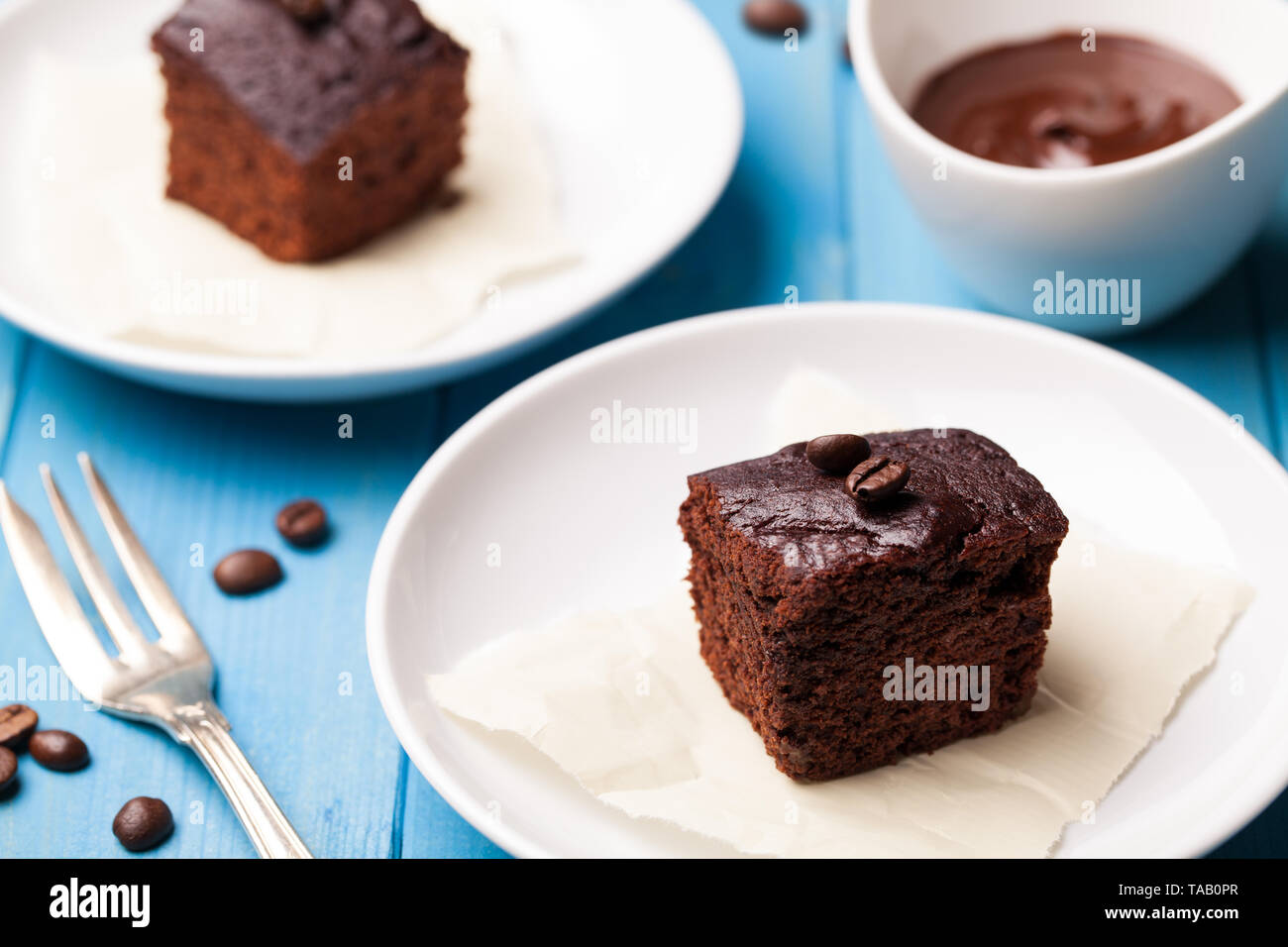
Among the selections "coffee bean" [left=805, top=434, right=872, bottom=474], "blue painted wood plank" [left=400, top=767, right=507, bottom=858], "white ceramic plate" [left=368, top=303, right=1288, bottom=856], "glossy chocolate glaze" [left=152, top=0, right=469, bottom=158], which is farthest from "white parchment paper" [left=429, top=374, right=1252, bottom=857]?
"glossy chocolate glaze" [left=152, top=0, right=469, bottom=158]

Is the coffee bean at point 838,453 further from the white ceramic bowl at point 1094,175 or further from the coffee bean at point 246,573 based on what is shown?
the coffee bean at point 246,573

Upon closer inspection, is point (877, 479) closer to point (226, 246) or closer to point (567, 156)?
point (567, 156)

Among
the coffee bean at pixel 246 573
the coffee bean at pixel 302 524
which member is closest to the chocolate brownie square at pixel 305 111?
the coffee bean at pixel 302 524

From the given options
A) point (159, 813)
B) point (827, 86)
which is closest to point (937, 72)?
point (827, 86)

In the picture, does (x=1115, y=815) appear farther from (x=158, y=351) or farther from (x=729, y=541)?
(x=158, y=351)

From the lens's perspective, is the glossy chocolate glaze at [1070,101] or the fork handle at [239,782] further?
the glossy chocolate glaze at [1070,101]

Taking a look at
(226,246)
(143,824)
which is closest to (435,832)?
(143,824)
